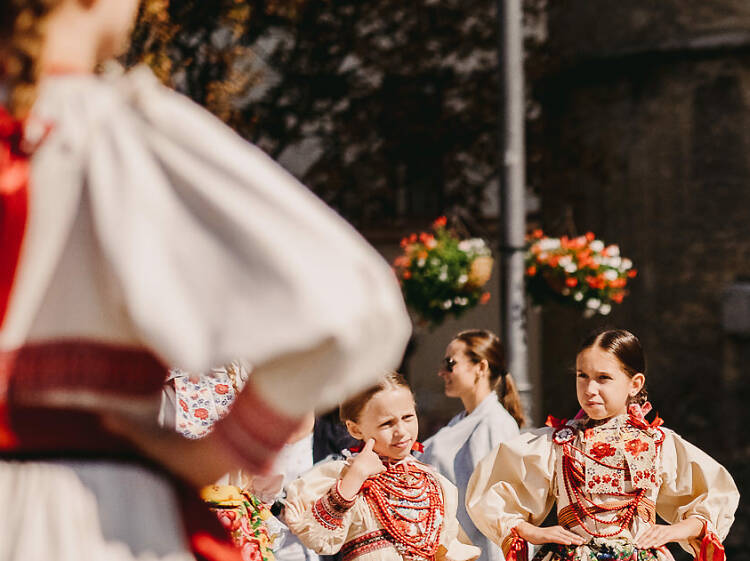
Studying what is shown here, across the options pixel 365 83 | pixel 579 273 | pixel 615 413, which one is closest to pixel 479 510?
pixel 615 413

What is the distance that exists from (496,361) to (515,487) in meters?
1.76

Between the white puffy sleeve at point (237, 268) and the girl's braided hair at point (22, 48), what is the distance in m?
0.14

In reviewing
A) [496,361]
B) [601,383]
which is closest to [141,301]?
[601,383]

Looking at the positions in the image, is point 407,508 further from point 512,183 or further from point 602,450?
point 512,183

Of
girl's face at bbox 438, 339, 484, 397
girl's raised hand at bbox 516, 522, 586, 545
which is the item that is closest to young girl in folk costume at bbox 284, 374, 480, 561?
girl's raised hand at bbox 516, 522, 586, 545

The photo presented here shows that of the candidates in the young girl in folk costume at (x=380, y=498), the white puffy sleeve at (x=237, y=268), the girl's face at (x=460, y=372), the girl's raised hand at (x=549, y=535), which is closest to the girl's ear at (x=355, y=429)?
the young girl in folk costume at (x=380, y=498)

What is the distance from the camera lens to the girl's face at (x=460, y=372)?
20.9 ft

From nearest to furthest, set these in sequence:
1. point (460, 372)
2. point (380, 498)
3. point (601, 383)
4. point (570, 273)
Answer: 1. point (380, 498)
2. point (601, 383)
3. point (460, 372)
4. point (570, 273)

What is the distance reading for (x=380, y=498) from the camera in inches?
177

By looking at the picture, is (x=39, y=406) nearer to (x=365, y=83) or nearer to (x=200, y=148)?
(x=200, y=148)

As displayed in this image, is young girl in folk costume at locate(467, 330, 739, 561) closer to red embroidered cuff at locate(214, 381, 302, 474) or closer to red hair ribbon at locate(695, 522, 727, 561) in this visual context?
red hair ribbon at locate(695, 522, 727, 561)

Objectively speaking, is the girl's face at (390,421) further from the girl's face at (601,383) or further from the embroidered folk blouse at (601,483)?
the girl's face at (601,383)

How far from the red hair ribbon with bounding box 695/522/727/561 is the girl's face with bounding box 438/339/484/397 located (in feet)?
6.03

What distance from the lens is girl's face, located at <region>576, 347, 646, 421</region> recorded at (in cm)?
479
